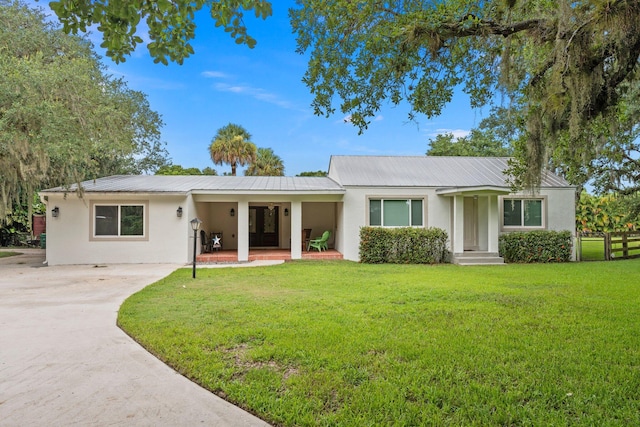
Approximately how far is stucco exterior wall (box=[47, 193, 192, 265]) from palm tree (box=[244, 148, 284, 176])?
47.2 ft

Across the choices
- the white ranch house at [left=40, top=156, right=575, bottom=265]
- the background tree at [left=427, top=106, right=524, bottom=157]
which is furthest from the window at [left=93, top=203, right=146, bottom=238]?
the background tree at [left=427, top=106, right=524, bottom=157]

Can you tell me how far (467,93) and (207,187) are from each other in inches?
384

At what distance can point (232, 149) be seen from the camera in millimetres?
25438

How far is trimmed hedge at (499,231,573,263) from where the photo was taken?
12.5m

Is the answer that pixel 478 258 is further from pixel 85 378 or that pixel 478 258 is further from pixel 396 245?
pixel 85 378

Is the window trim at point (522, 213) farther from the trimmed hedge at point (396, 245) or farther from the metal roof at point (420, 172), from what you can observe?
the trimmed hedge at point (396, 245)

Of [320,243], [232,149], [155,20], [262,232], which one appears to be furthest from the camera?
[232,149]

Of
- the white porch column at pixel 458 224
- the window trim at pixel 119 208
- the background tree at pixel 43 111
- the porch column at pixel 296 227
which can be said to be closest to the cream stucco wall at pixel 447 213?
the white porch column at pixel 458 224

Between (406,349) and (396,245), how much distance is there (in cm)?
856

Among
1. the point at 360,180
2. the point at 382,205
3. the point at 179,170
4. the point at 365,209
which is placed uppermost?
the point at 179,170

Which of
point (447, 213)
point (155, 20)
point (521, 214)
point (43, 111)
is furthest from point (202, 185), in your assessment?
point (521, 214)

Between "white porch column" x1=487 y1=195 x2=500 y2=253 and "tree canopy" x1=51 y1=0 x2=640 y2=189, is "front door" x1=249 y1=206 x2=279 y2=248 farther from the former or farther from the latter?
"tree canopy" x1=51 y1=0 x2=640 y2=189

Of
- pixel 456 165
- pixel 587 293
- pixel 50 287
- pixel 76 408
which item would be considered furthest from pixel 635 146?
pixel 50 287

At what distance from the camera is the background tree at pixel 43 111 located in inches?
350
